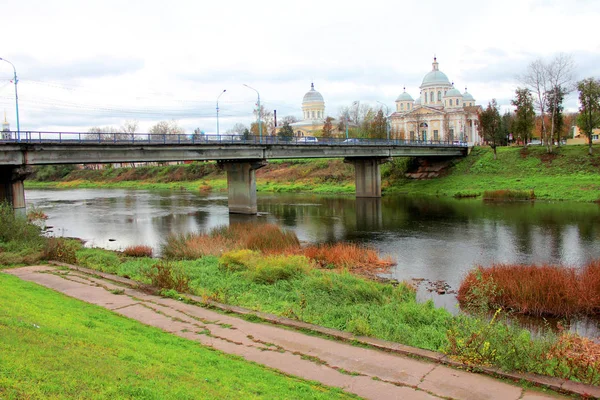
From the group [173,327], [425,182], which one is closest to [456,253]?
[173,327]

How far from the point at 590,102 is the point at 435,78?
231ft

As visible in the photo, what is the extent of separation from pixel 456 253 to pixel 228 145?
87.5 feet

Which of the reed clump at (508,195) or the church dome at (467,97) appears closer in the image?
the reed clump at (508,195)

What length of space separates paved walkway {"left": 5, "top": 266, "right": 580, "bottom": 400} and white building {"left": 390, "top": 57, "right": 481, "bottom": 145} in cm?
10073

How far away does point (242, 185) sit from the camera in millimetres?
52688

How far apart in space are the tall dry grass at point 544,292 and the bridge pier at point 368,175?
1979 inches

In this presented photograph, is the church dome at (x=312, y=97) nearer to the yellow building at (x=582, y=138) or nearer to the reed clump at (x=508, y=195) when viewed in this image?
the yellow building at (x=582, y=138)

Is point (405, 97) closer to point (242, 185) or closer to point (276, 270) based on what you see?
point (242, 185)

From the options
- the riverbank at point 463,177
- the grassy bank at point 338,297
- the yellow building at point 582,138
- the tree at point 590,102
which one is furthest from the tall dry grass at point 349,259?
the yellow building at point 582,138

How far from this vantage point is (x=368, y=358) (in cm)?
1026

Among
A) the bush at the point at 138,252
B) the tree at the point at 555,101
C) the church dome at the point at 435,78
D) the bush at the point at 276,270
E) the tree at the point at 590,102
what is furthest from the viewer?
the church dome at the point at 435,78

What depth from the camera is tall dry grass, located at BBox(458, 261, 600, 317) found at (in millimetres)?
16375

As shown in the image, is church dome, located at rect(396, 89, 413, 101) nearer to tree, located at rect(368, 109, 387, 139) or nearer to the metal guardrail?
tree, located at rect(368, 109, 387, 139)

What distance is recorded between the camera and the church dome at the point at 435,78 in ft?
440
